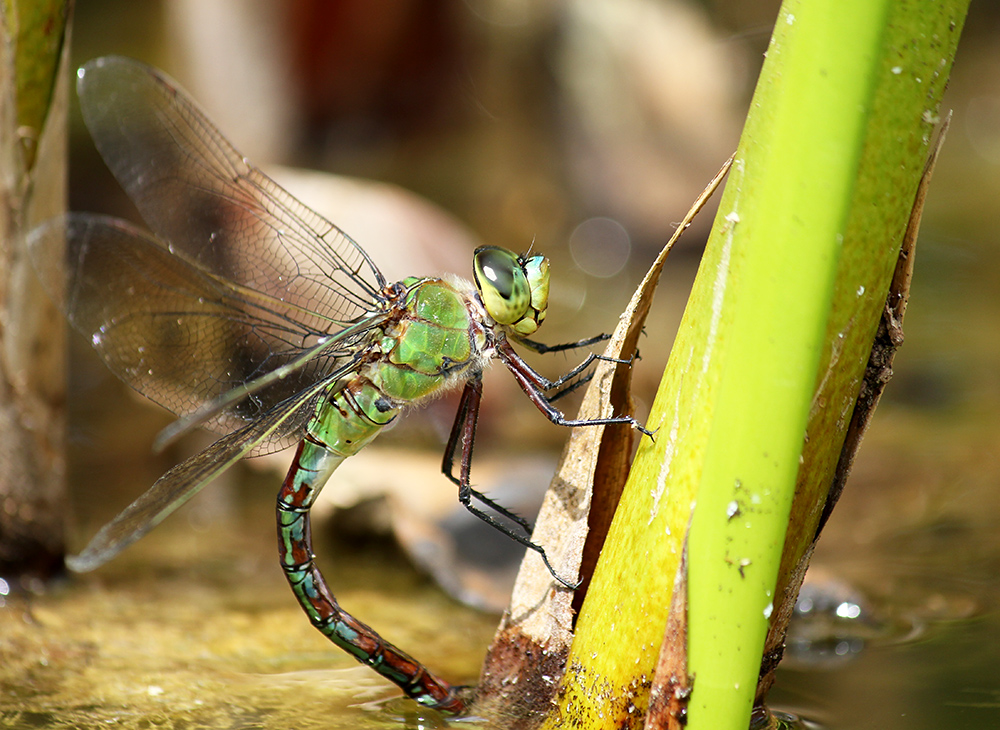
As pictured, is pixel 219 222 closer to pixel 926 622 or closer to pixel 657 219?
pixel 926 622

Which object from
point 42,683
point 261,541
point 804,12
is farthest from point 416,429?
point 804,12

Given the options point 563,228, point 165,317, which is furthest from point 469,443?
point 563,228

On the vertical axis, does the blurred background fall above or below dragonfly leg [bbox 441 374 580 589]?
above

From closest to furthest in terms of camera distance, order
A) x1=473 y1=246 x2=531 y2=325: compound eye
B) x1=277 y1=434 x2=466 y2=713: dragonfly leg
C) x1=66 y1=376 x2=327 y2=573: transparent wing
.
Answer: x1=66 y1=376 x2=327 y2=573: transparent wing → x1=277 y1=434 x2=466 y2=713: dragonfly leg → x1=473 y1=246 x2=531 y2=325: compound eye

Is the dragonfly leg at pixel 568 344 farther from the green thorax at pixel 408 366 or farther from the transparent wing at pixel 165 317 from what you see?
the transparent wing at pixel 165 317

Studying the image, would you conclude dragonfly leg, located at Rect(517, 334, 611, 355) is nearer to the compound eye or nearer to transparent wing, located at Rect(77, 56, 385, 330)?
the compound eye

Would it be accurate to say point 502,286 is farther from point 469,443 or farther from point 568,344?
point 469,443

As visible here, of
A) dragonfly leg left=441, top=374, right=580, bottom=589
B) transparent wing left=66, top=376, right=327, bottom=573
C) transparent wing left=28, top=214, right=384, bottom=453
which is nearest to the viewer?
transparent wing left=66, top=376, right=327, bottom=573

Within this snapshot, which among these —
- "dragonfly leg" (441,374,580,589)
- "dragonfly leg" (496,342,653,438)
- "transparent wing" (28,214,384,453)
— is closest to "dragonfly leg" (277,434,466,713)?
"transparent wing" (28,214,384,453)
